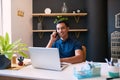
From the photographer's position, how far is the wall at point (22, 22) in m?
3.24

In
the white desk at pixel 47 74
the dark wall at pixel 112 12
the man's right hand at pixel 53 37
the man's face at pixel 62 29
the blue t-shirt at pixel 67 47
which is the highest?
the dark wall at pixel 112 12

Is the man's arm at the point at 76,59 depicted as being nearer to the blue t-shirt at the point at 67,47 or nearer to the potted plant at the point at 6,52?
the blue t-shirt at the point at 67,47

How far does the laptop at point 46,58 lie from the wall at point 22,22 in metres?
1.56

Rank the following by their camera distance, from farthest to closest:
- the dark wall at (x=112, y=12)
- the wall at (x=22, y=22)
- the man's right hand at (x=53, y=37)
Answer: the dark wall at (x=112, y=12)
the wall at (x=22, y=22)
the man's right hand at (x=53, y=37)

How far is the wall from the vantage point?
3.24m

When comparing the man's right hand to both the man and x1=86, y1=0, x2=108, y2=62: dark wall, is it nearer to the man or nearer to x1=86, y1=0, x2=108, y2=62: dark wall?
the man

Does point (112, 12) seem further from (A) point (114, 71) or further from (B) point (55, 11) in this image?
(A) point (114, 71)

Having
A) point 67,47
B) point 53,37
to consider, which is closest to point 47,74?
point 67,47

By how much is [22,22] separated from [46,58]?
2091mm

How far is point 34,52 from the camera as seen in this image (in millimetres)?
1756

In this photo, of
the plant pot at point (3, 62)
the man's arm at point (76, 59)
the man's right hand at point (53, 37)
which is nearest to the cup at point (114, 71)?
the man's arm at point (76, 59)

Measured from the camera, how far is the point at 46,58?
169cm

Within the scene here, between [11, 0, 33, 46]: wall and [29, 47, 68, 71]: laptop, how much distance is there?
1563 mm

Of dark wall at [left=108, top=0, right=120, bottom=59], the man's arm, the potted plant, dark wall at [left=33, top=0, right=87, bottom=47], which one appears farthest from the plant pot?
dark wall at [left=108, top=0, right=120, bottom=59]
